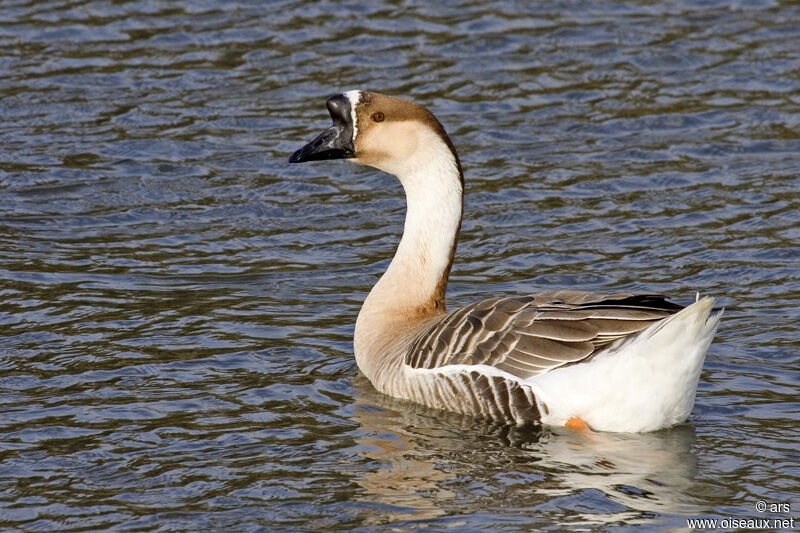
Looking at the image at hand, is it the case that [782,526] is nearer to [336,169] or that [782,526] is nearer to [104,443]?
[104,443]

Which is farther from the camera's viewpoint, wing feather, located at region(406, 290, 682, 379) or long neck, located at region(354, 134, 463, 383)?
long neck, located at region(354, 134, 463, 383)

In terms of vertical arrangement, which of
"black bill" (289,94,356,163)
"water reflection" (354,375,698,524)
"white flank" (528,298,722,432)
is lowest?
"water reflection" (354,375,698,524)

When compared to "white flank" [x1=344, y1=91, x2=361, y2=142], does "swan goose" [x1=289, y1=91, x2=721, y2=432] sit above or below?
below

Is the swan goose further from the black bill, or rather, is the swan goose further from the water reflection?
the water reflection

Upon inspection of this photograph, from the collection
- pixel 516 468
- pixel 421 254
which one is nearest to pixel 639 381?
pixel 516 468

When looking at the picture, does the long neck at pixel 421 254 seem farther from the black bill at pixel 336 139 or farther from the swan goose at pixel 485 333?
the black bill at pixel 336 139

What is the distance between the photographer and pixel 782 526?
6.58 meters

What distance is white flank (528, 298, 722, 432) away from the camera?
7.46 meters

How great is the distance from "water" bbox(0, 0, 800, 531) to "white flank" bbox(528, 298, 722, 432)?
141 mm

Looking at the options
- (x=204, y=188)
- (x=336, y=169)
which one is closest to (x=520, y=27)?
(x=336, y=169)

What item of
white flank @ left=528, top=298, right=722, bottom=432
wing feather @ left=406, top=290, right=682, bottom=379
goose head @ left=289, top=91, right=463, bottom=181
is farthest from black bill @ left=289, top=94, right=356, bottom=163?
white flank @ left=528, top=298, right=722, bottom=432

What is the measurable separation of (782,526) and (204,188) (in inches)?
275

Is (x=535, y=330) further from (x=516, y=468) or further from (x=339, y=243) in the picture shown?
(x=339, y=243)

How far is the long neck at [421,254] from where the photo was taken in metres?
9.03
